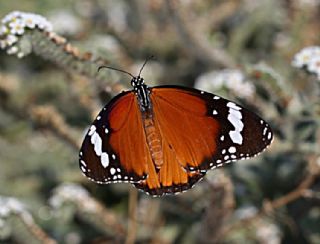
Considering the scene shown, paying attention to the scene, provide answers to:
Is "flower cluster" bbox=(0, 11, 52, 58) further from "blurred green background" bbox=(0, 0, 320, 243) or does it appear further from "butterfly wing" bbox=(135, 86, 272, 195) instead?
"butterfly wing" bbox=(135, 86, 272, 195)

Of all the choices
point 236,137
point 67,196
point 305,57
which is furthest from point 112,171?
point 305,57

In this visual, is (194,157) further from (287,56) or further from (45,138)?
(287,56)

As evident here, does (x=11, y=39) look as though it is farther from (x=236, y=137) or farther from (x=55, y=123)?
(x=236, y=137)

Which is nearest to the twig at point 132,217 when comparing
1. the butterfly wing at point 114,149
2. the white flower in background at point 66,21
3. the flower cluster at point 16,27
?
the butterfly wing at point 114,149

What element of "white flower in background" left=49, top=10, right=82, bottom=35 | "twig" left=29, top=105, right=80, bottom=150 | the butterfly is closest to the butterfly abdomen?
the butterfly

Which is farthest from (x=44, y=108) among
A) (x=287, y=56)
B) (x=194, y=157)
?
(x=287, y=56)

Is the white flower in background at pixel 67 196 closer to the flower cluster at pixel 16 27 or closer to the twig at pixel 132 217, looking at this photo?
the twig at pixel 132 217
